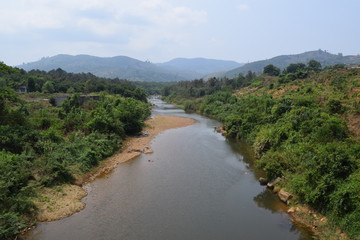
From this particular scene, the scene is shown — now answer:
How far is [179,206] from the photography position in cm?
1909

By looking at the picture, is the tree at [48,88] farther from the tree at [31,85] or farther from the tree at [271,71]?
the tree at [271,71]

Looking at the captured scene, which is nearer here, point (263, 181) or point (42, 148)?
point (263, 181)

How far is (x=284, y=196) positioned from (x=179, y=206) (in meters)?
7.32

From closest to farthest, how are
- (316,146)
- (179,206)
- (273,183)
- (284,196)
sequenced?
1. (179,206)
2. (284,196)
3. (273,183)
4. (316,146)

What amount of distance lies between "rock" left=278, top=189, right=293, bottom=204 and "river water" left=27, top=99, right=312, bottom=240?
0.40 meters

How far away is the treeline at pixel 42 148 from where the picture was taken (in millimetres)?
16594

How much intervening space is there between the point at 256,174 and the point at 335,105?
40.1 feet

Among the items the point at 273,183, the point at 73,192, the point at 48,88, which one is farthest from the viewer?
the point at 48,88

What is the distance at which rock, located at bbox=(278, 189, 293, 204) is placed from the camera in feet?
63.7

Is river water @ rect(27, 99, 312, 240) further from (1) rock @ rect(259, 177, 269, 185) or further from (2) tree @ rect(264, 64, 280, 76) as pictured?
(2) tree @ rect(264, 64, 280, 76)

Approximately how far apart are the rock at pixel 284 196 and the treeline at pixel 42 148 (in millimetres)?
15905

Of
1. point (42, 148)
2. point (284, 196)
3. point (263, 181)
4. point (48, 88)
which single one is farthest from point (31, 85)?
point (284, 196)

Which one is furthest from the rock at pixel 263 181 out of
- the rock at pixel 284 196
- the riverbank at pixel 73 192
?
the riverbank at pixel 73 192

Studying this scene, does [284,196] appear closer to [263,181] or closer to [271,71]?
[263,181]
